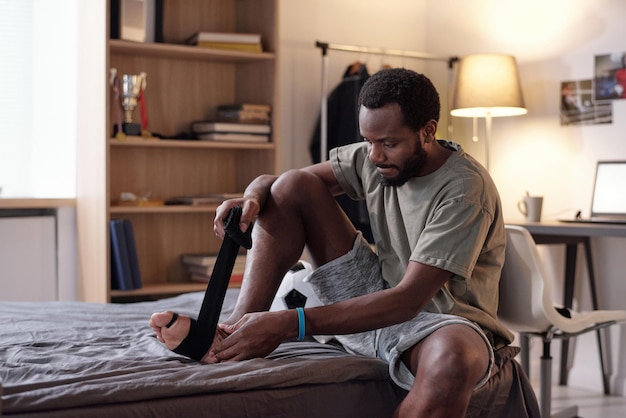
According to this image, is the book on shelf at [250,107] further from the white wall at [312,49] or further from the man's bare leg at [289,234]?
the man's bare leg at [289,234]

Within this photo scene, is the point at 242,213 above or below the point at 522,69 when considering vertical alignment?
below

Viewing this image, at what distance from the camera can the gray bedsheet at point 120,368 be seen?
4.93 ft

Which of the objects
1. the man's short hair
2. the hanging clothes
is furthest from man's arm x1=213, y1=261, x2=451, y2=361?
the hanging clothes

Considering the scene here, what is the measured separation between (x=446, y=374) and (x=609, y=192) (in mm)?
2119

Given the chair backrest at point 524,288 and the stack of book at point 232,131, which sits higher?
the stack of book at point 232,131

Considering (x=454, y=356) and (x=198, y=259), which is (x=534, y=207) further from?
(x=454, y=356)

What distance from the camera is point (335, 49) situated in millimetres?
4203

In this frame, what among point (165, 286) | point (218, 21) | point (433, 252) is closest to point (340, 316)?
point (433, 252)

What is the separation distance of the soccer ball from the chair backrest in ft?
2.15

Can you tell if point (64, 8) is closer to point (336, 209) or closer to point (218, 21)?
point (218, 21)

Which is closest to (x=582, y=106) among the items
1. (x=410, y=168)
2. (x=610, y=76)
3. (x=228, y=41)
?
(x=610, y=76)

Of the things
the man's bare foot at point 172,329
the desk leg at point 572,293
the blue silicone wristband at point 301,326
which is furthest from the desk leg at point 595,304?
the man's bare foot at point 172,329

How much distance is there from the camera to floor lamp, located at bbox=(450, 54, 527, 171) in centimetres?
375

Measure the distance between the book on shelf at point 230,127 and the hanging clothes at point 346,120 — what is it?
41 cm
